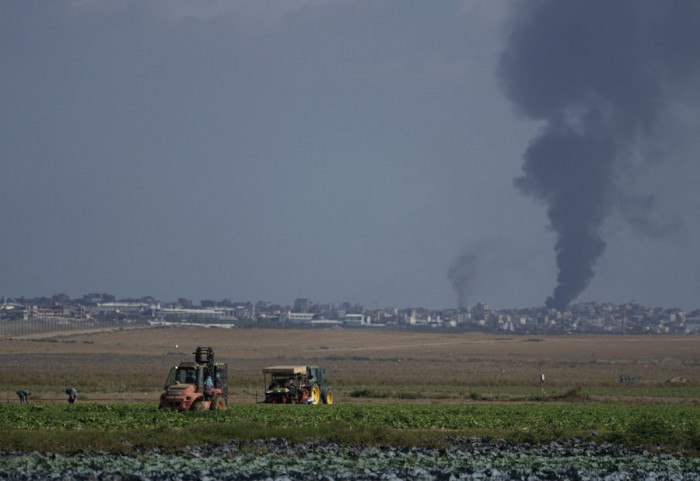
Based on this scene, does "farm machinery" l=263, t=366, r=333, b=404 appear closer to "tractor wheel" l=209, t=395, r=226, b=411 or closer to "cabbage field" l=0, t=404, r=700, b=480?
"tractor wheel" l=209, t=395, r=226, b=411

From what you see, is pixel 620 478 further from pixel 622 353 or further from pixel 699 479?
pixel 622 353

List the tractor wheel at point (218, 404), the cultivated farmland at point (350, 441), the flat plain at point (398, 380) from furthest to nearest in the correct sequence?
the flat plain at point (398, 380) < the tractor wheel at point (218, 404) < the cultivated farmland at point (350, 441)

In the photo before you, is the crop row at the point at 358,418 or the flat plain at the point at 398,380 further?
the flat plain at the point at 398,380

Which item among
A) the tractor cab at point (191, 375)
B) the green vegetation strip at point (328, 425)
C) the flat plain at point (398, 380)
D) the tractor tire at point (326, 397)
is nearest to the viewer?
the green vegetation strip at point (328, 425)

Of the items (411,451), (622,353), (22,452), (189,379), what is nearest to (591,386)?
(189,379)

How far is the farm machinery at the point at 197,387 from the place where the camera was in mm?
37750

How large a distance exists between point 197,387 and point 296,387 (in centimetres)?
913

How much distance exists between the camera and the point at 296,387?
47625mm

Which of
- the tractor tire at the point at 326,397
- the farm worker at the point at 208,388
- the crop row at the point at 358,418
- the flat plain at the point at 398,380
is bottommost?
the flat plain at the point at 398,380

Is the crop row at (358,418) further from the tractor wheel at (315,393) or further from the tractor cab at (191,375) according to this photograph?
the tractor wheel at (315,393)

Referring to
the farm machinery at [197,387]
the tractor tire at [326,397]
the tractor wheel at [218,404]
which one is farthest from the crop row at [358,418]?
the tractor tire at [326,397]

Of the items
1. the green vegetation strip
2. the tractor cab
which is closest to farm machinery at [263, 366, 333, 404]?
the green vegetation strip

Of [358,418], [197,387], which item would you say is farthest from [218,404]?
[358,418]

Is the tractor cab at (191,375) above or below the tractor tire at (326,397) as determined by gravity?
above
